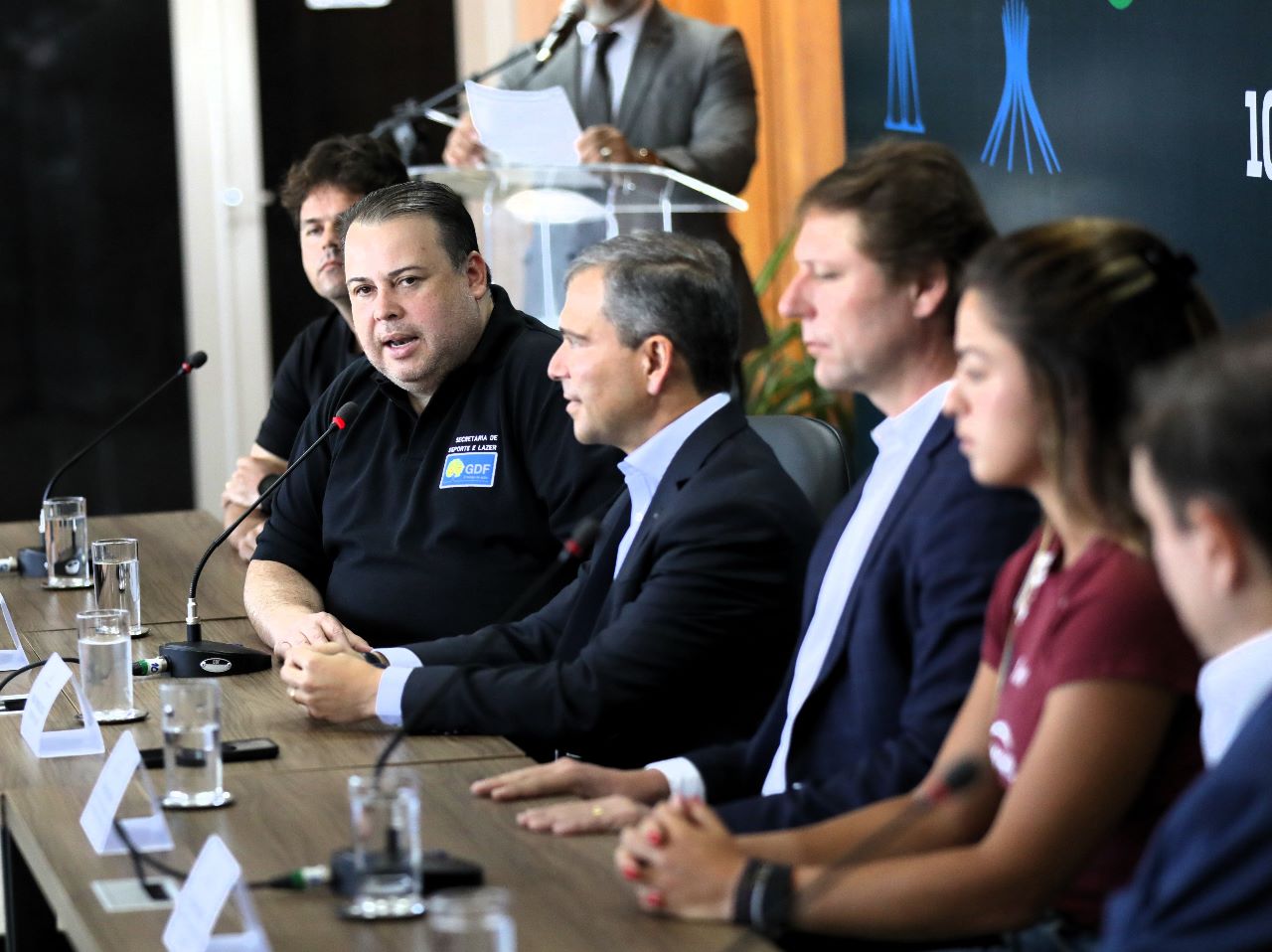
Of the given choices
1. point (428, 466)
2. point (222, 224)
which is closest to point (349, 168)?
point (428, 466)

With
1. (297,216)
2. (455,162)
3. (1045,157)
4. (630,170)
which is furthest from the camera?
(455,162)

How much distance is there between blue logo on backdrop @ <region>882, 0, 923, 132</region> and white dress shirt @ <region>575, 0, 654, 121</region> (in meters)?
0.67

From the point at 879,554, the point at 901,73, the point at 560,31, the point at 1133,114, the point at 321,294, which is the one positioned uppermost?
the point at 560,31

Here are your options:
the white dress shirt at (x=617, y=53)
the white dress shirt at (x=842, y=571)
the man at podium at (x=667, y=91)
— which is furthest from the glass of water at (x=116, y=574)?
the white dress shirt at (x=617, y=53)

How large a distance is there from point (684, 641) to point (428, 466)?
0.84 m

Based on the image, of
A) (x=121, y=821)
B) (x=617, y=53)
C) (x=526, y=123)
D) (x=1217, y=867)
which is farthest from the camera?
(x=617, y=53)

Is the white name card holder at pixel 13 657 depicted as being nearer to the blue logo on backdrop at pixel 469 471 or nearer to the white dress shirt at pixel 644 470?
the white dress shirt at pixel 644 470

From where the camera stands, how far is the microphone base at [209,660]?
2.55 meters

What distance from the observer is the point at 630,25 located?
4832mm

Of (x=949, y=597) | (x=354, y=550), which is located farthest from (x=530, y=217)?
(x=949, y=597)

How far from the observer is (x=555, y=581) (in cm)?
294

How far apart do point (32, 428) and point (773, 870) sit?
554 centimetres

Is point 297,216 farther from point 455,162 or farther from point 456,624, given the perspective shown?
point 456,624

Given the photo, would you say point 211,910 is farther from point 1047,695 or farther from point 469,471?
point 469,471
